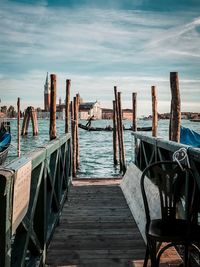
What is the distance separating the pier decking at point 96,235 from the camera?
149 inches

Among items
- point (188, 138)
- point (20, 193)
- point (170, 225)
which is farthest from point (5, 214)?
point (188, 138)

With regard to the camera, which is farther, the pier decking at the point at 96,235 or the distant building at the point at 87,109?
the distant building at the point at 87,109

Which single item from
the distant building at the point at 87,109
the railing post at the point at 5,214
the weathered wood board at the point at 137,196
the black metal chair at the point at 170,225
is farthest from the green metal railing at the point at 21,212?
the distant building at the point at 87,109

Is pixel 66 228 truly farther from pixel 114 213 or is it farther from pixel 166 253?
pixel 166 253

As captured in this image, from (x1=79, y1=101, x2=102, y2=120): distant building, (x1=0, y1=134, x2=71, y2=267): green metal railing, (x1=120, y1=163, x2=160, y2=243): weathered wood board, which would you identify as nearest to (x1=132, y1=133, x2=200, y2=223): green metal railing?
(x1=120, y1=163, x2=160, y2=243): weathered wood board

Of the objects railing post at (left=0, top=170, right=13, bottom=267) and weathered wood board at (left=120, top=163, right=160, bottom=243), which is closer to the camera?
railing post at (left=0, top=170, right=13, bottom=267)

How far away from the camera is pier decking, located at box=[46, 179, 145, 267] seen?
3.79 m

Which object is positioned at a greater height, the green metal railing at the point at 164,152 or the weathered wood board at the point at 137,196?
the green metal railing at the point at 164,152

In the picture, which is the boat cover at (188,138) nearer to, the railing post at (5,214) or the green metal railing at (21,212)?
the green metal railing at (21,212)

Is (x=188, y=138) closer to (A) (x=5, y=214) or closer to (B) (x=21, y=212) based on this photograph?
(B) (x=21, y=212)

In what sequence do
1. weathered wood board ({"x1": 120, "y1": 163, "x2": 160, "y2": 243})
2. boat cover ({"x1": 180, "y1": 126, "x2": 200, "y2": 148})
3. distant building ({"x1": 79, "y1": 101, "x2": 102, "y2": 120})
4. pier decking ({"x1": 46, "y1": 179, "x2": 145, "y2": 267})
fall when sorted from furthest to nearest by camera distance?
distant building ({"x1": 79, "y1": 101, "x2": 102, "y2": 120}) → boat cover ({"x1": 180, "y1": 126, "x2": 200, "y2": 148}) → weathered wood board ({"x1": 120, "y1": 163, "x2": 160, "y2": 243}) → pier decking ({"x1": 46, "y1": 179, "x2": 145, "y2": 267})

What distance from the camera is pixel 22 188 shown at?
2.24 meters

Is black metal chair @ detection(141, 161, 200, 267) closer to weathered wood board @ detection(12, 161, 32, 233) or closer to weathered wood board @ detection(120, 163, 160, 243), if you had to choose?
weathered wood board @ detection(12, 161, 32, 233)

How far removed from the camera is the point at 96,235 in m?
4.59
